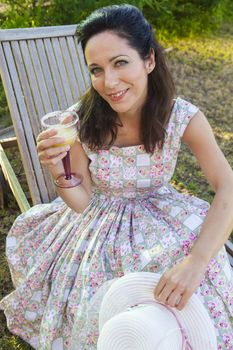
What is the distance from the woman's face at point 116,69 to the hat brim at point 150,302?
741 mm

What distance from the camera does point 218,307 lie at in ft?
6.14

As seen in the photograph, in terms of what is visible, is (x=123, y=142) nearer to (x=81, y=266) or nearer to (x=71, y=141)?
(x=71, y=141)

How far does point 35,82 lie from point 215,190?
1.42 meters

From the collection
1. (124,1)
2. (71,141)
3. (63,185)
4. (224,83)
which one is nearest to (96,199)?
(63,185)

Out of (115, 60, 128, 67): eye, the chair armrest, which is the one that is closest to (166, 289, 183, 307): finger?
(115, 60, 128, 67): eye

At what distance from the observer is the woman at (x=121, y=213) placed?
1871 mm

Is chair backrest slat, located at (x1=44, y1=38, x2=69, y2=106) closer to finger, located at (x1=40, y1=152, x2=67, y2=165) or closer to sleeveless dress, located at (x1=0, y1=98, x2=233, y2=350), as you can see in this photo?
sleeveless dress, located at (x1=0, y1=98, x2=233, y2=350)

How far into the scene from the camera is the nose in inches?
74.0

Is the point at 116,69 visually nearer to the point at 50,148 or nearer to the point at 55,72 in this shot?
the point at 50,148

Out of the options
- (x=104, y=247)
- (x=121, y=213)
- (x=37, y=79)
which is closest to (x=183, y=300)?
(x=104, y=247)

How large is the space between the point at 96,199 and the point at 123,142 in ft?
1.07

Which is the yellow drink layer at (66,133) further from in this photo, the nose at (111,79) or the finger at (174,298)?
the finger at (174,298)

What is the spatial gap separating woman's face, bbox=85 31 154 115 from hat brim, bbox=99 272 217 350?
74 cm

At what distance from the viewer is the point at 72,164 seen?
2.22m
